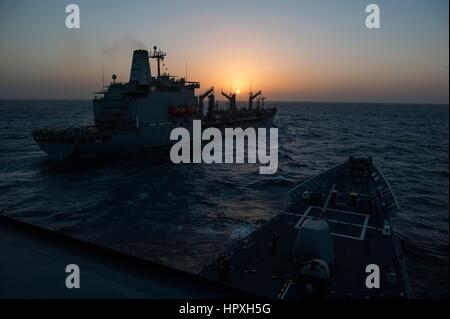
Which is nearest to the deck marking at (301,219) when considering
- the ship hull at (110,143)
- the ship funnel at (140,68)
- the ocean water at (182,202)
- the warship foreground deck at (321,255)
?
the warship foreground deck at (321,255)

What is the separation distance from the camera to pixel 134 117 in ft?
163

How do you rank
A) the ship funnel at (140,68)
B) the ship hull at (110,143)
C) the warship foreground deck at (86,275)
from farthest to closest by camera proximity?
the ship funnel at (140,68) < the ship hull at (110,143) < the warship foreground deck at (86,275)

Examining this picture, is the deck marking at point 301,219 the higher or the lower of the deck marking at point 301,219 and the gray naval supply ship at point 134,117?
the lower

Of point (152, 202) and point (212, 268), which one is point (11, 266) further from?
point (152, 202)

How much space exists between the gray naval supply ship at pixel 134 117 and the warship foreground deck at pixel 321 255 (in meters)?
33.6

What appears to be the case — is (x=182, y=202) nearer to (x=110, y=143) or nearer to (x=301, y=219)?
(x=301, y=219)

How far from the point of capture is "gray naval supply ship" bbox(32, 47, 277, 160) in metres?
45.0

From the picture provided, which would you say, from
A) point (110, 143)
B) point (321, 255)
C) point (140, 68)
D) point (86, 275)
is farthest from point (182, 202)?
point (140, 68)

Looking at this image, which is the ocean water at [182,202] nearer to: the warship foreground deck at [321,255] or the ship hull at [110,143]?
the ship hull at [110,143]

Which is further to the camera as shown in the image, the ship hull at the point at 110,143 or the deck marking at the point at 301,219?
the ship hull at the point at 110,143

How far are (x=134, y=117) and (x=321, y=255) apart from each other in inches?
1664

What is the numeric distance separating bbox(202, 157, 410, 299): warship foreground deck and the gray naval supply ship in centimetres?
3358

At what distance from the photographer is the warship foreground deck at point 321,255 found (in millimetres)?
11750

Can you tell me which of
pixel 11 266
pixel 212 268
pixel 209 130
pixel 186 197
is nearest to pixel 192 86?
pixel 209 130
